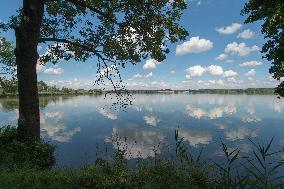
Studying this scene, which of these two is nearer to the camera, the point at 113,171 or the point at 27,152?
the point at 113,171

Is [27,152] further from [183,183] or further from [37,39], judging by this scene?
[183,183]

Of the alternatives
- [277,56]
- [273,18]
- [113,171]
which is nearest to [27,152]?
[113,171]

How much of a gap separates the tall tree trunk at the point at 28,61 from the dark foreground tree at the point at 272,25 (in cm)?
1531

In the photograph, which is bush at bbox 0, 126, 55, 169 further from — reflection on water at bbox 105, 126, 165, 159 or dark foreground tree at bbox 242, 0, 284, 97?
dark foreground tree at bbox 242, 0, 284, 97

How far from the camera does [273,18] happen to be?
21859 millimetres

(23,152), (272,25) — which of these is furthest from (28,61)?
(272,25)

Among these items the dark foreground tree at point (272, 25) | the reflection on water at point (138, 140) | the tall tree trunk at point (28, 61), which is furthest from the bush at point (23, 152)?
the dark foreground tree at point (272, 25)

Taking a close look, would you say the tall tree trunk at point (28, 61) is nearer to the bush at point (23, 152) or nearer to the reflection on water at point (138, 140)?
the bush at point (23, 152)

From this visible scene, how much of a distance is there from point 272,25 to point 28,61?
17.7 metres

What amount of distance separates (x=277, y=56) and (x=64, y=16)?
16617 millimetres

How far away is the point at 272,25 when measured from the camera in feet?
79.2

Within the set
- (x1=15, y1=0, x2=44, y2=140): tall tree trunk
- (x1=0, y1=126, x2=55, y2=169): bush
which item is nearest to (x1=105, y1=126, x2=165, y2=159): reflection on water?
(x1=0, y1=126, x2=55, y2=169): bush

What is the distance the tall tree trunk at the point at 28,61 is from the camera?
1606 centimetres

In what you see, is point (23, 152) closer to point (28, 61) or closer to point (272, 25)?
point (28, 61)
